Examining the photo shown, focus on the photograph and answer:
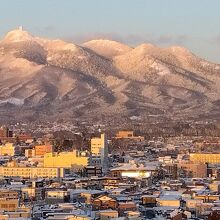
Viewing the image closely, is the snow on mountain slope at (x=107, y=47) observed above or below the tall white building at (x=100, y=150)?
above

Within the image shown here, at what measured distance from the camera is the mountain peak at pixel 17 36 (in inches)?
4279

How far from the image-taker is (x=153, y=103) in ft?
304

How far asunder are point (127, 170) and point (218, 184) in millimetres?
6358

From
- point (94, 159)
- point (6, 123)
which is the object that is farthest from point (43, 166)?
point (6, 123)

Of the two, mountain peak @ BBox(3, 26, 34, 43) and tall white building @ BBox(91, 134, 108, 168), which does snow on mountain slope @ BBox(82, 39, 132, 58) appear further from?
tall white building @ BBox(91, 134, 108, 168)

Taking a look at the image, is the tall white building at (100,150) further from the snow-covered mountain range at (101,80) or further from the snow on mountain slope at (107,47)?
the snow on mountain slope at (107,47)

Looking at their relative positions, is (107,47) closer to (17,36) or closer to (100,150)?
(17,36)

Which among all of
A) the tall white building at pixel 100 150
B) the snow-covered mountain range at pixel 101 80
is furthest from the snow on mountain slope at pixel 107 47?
the tall white building at pixel 100 150

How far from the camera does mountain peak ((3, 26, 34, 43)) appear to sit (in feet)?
357

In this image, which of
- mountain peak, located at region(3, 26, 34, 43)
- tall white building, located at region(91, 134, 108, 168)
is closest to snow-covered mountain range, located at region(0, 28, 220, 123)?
mountain peak, located at region(3, 26, 34, 43)

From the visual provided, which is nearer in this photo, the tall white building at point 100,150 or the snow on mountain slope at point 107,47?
the tall white building at point 100,150

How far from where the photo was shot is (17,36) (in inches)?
4311

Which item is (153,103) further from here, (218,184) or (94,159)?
(218,184)

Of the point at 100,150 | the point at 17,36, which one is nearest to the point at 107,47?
the point at 17,36
